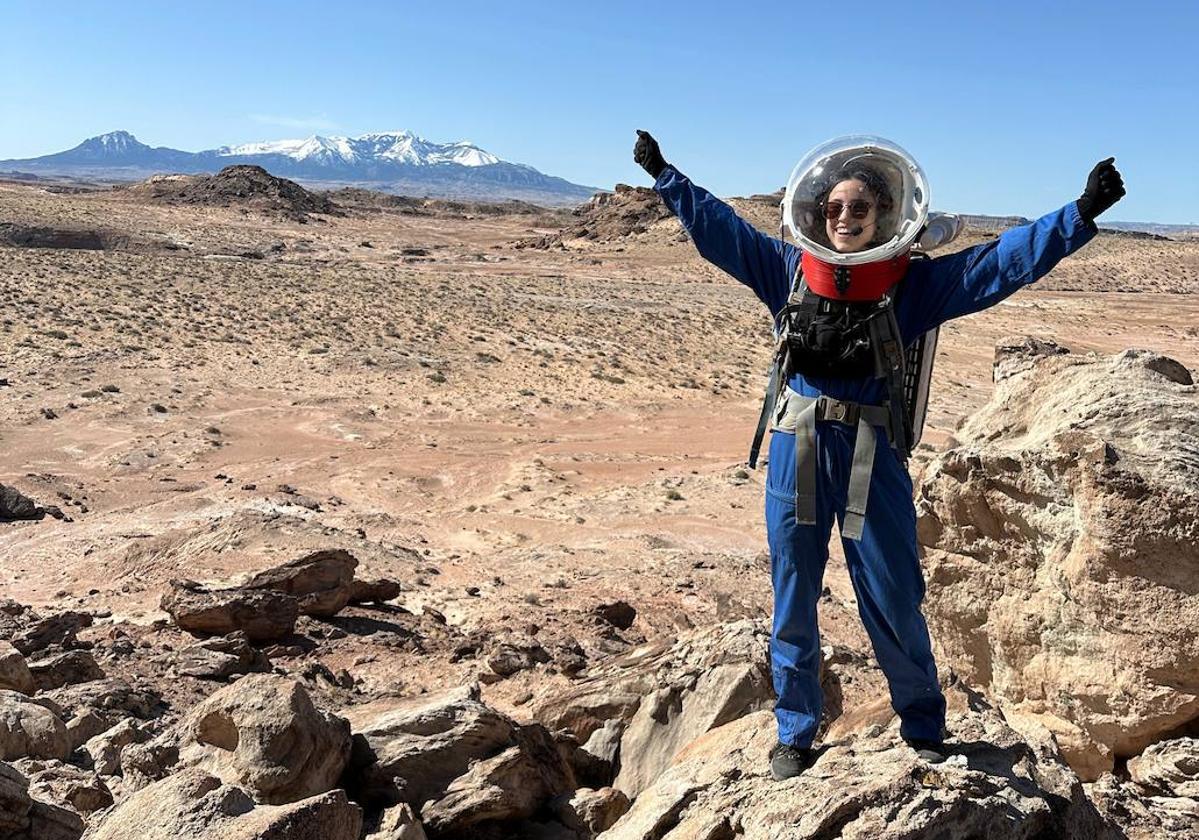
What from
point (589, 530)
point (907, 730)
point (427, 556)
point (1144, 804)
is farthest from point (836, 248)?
point (589, 530)

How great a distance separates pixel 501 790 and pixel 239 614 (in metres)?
3.47

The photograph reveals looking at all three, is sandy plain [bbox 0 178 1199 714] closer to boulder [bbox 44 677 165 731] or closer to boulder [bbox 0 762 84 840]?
boulder [bbox 44 677 165 731]

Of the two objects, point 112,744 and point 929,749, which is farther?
point 112,744

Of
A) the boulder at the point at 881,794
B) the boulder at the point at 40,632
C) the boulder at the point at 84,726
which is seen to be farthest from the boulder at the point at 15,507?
the boulder at the point at 881,794

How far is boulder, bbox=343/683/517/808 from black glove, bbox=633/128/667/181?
219cm

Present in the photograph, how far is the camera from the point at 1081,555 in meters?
3.88

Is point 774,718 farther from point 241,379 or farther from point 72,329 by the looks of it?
point 72,329

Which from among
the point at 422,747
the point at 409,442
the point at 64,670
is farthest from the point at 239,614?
the point at 409,442

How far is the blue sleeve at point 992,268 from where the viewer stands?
2668mm

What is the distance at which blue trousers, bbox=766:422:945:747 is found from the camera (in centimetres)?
283

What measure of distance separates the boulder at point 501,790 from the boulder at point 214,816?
25.1 inches

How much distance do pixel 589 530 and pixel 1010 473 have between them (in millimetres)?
6757

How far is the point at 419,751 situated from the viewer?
12.3 ft

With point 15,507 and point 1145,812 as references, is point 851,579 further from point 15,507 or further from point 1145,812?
point 15,507
